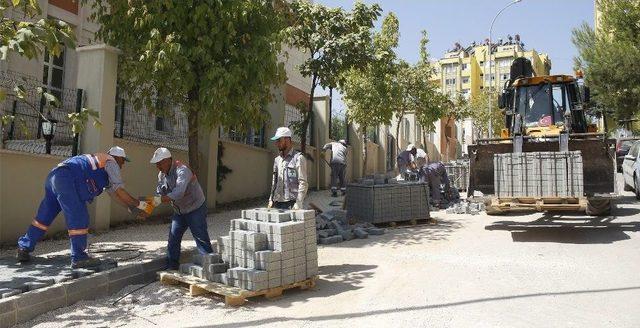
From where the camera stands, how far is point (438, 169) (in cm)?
1244

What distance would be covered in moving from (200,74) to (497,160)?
521cm

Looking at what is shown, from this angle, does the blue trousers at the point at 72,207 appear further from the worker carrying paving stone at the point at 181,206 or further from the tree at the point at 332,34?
the tree at the point at 332,34

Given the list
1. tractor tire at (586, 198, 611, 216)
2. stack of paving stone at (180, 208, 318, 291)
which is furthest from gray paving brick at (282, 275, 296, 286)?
tractor tire at (586, 198, 611, 216)

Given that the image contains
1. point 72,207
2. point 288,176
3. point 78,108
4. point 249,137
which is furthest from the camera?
point 249,137

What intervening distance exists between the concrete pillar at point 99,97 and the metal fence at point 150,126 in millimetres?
547

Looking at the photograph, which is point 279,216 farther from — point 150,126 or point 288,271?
point 150,126

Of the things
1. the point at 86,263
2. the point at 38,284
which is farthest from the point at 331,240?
the point at 38,284

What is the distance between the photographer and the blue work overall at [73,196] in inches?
213

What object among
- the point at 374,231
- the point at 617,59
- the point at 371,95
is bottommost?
the point at 374,231

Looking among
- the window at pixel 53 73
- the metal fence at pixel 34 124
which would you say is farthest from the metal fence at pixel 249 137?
the window at pixel 53 73

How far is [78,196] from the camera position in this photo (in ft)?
18.1

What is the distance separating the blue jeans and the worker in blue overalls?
548mm

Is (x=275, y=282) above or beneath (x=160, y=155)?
beneath

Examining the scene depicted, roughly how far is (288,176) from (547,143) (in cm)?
543
